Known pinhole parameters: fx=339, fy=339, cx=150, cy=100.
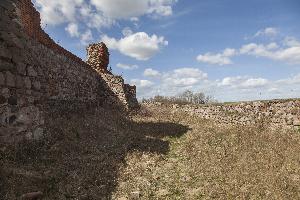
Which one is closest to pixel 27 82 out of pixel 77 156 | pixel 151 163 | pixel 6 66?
pixel 6 66

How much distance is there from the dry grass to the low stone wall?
655 mm

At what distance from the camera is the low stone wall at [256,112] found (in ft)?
37.0

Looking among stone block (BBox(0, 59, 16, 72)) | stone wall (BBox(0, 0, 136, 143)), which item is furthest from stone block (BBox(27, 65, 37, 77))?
stone block (BBox(0, 59, 16, 72))

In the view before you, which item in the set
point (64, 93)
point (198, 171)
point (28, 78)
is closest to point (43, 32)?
point (64, 93)

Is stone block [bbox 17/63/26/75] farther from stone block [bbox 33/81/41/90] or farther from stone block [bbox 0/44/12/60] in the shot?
stone block [bbox 33/81/41/90]

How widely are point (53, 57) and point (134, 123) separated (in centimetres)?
371

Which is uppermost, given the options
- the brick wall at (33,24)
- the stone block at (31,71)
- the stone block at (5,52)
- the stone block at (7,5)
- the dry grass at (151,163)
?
the brick wall at (33,24)

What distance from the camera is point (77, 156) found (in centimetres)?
750

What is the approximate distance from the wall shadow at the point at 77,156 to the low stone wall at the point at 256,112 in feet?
8.89

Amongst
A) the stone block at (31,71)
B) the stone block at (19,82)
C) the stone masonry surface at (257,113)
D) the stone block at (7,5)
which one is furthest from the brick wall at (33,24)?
the stone masonry surface at (257,113)

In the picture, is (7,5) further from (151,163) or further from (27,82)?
(151,163)

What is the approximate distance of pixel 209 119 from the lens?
47.7ft

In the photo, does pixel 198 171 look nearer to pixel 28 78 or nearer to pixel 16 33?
pixel 28 78

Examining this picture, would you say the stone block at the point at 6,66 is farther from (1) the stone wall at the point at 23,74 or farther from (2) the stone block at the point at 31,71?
(2) the stone block at the point at 31,71
